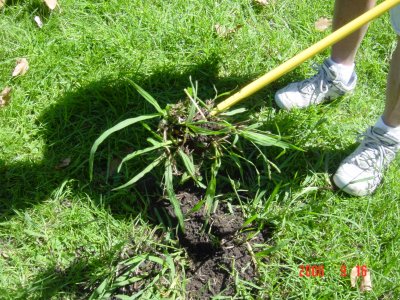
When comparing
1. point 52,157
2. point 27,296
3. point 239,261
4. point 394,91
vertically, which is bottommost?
point 239,261

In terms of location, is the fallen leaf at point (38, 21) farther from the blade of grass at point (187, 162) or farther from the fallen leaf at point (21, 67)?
the blade of grass at point (187, 162)

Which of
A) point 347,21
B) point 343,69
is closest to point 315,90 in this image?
point 343,69

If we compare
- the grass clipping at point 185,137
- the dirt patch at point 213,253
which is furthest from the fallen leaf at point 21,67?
the dirt patch at point 213,253

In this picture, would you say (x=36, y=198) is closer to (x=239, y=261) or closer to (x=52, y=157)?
(x=52, y=157)

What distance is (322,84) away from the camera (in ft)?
9.27

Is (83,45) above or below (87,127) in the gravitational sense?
above

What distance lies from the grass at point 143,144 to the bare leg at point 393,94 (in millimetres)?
300

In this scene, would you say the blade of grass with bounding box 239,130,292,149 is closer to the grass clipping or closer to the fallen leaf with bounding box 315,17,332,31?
the grass clipping

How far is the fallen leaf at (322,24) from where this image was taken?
3230 millimetres

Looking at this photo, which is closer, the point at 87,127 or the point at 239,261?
the point at 239,261

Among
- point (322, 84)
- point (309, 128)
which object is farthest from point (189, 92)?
point (322, 84)

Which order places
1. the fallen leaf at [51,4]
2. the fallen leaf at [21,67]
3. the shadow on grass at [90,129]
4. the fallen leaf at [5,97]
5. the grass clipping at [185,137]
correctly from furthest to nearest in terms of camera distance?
the fallen leaf at [51,4] < the fallen leaf at [21,67] < the fallen leaf at [5,97] < the shadow on grass at [90,129] < the grass clipping at [185,137]

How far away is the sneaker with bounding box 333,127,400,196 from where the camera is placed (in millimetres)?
2486

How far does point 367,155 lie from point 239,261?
0.88m
